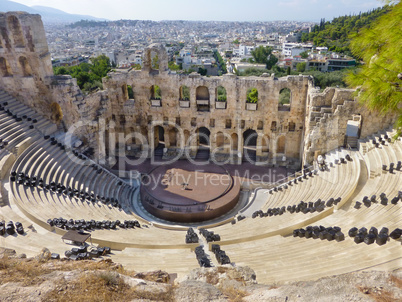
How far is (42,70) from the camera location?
81.8ft

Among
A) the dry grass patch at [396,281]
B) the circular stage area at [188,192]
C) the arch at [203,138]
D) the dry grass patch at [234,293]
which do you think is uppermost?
the dry grass patch at [396,281]

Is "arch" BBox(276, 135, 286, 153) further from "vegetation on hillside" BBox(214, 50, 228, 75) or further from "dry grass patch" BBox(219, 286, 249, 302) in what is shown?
"vegetation on hillside" BBox(214, 50, 228, 75)

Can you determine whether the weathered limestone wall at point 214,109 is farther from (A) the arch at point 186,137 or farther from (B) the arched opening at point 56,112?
(B) the arched opening at point 56,112

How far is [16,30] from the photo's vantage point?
23.7 meters

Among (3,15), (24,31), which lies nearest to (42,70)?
(24,31)

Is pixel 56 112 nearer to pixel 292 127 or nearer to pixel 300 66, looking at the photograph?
pixel 292 127

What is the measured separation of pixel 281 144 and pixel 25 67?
2488cm

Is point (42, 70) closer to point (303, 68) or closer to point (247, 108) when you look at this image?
point (247, 108)

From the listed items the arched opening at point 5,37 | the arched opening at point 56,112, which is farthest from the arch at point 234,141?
the arched opening at point 5,37

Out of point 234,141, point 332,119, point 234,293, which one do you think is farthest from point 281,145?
point 234,293

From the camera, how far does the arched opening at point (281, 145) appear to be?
93.2ft

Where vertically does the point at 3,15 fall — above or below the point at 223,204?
above

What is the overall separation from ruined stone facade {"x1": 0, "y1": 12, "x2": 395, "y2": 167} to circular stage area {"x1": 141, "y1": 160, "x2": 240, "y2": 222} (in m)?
3.61

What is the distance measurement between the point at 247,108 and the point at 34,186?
18.4m
